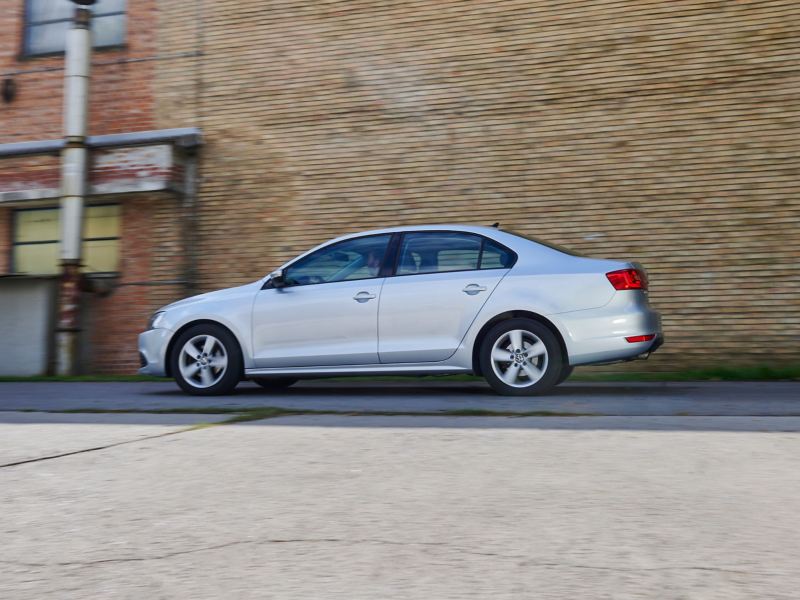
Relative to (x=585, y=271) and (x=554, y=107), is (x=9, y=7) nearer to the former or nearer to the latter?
(x=554, y=107)

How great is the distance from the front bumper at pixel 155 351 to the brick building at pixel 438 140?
13.3 feet

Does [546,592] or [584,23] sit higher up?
[584,23]

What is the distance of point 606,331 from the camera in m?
7.80

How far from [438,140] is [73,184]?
5031 millimetres

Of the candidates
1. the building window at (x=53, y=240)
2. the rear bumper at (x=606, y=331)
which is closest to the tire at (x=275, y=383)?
the rear bumper at (x=606, y=331)

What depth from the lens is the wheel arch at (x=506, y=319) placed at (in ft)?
26.1

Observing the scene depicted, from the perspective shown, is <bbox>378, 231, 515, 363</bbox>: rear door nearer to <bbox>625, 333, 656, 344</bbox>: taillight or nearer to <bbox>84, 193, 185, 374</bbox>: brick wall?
<bbox>625, 333, 656, 344</bbox>: taillight

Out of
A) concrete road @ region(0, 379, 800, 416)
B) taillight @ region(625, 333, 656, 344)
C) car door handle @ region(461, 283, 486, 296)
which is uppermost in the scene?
car door handle @ region(461, 283, 486, 296)

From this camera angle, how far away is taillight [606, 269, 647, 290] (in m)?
7.84

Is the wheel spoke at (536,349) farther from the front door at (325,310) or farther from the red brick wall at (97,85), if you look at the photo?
the red brick wall at (97,85)

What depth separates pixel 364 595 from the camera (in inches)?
111

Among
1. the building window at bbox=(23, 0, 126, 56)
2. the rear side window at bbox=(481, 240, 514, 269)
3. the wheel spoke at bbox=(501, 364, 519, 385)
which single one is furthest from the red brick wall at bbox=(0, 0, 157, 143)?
the wheel spoke at bbox=(501, 364, 519, 385)

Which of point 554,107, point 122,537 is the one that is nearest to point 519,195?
point 554,107

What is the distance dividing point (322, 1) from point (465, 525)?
11133mm
